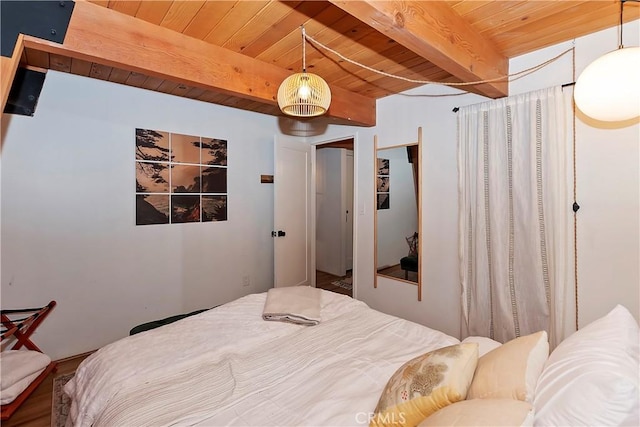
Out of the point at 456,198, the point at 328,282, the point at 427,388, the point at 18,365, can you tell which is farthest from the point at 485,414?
the point at 328,282

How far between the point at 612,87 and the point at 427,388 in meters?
1.55

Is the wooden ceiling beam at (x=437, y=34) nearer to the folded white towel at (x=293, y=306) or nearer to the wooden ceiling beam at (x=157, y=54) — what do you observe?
the wooden ceiling beam at (x=157, y=54)

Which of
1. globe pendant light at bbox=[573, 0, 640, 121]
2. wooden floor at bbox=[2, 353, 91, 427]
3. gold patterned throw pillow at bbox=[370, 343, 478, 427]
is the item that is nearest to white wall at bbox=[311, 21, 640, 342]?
globe pendant light at bbox=[573, 0, 640, 121]

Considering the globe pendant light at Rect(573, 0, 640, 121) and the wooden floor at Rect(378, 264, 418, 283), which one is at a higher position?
the globe pendant light at Rect(573, 0, 640, 121)

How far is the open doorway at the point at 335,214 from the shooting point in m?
5.37

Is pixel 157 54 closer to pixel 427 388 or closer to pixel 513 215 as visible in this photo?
pixel 427 388

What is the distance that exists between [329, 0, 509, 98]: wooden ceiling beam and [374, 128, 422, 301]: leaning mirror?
36.5 inches

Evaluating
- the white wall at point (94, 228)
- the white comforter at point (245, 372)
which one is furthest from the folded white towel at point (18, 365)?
the white comforter at point (245, 372)

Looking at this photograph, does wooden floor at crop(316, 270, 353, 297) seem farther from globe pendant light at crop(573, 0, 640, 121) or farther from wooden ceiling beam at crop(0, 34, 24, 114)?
wooden ceiling beam at crop(0, 34, 24, 114)

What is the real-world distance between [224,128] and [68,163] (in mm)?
1468

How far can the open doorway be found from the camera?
17.6 ft

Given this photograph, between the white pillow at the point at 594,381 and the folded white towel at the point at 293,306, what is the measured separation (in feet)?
4.02

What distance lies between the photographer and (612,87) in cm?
142

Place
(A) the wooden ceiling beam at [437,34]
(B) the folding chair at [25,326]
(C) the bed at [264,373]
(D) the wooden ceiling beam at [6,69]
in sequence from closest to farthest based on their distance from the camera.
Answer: (C) the bed at [264,373], (A) the wooden ceiling beam at [437,34], (D) the wooden ceiling beam at [6,69], (B) the folding chair at [25,326]
